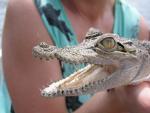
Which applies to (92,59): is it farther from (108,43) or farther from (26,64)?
(26,64)

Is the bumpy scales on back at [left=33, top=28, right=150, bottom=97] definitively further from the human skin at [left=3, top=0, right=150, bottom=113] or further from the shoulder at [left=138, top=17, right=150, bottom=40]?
the shoulder at [left=138, top=17, right=150, bottom=40]

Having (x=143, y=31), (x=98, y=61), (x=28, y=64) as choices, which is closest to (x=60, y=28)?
(x=28, y=64)

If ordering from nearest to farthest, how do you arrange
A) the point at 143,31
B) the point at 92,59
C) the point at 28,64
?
the point at 92,59
the point at 28,64
the point at 143,31

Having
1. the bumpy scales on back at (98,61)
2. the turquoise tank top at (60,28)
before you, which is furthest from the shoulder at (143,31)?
the bumpy scales on back at (98,61)

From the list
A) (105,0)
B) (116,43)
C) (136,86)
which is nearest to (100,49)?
(116,43)

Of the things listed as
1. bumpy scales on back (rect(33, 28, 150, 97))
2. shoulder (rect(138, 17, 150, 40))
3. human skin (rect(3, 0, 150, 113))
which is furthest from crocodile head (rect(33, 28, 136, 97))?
shoulder (rect(138, 17, 150, 40))

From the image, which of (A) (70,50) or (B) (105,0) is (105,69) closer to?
(A) (70,50)

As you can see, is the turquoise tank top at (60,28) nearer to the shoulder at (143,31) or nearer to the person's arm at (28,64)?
the person's arm at (28,64)
